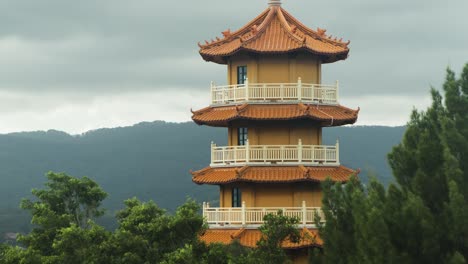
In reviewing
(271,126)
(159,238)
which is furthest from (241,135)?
(159,238)

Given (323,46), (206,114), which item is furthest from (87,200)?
(323,46)

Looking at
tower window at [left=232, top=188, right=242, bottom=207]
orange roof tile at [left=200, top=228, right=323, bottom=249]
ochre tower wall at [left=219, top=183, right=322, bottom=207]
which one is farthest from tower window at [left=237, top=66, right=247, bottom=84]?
orange roof tile at [left=200, top=228, right=323, bottom=249]

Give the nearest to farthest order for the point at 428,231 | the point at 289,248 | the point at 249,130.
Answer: the point at 428,231, the point at 289,248, the point at 249,130

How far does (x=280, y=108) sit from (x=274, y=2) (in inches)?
236

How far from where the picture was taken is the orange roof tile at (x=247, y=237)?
44.1 metres

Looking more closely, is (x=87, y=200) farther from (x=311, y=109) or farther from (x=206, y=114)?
(x=311, y=109)

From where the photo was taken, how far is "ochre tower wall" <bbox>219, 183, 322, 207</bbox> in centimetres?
4678

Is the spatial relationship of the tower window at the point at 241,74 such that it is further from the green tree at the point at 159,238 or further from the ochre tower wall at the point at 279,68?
the green tree at the point at 159,238

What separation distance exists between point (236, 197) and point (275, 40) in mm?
7322

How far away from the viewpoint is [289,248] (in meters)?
44.6

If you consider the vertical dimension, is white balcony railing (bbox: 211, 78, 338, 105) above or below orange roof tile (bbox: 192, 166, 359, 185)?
above

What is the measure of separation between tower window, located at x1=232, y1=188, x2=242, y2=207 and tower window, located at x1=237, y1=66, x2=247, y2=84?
496 centimetres

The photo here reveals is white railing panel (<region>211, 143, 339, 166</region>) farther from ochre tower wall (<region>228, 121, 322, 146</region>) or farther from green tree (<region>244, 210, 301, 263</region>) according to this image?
green tree (<region>244, 210, 301, 263</region>)

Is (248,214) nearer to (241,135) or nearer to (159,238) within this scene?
(241,135)
